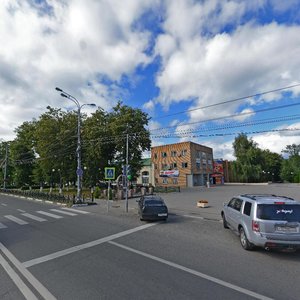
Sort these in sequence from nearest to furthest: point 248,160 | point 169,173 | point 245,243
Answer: point 245,243
point 169,173
point 248,160

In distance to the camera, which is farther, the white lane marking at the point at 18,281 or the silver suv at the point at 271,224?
the silver suv at the point at 271,224

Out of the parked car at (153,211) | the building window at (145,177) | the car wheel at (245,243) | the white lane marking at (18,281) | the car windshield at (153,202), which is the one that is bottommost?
the white lane marking at (18,281)

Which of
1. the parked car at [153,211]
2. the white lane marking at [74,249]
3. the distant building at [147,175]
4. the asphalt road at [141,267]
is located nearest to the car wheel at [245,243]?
the asphalt road at [141,267]

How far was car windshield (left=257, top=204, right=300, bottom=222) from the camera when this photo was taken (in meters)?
7.43

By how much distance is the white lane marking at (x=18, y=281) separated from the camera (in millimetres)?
4883

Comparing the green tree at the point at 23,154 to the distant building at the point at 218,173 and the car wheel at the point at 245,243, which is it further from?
the car wheel at the point at 245,243

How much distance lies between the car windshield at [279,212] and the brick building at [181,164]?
50.7 meters

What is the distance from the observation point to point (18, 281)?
559 cm

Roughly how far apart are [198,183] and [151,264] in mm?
56329

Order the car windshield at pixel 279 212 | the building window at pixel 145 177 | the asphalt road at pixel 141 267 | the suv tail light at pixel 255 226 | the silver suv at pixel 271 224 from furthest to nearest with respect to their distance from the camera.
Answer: the building window at pixel 145 177 → the suv tail light at pixel 255 226 → the car windshield at pixel 279 212 → the silver suv at pixel 271 224 → the asphalt road at pixel 141 267

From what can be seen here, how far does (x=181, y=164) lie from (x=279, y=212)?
52.1 metres

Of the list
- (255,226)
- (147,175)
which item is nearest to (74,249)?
(255,226)

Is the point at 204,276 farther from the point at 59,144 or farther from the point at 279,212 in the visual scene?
the point at 59,144

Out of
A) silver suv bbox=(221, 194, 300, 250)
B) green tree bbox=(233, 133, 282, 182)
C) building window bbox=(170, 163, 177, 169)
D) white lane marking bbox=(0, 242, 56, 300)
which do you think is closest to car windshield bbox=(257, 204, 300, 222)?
silver suv bbox=(221, 194, 300, 250)
